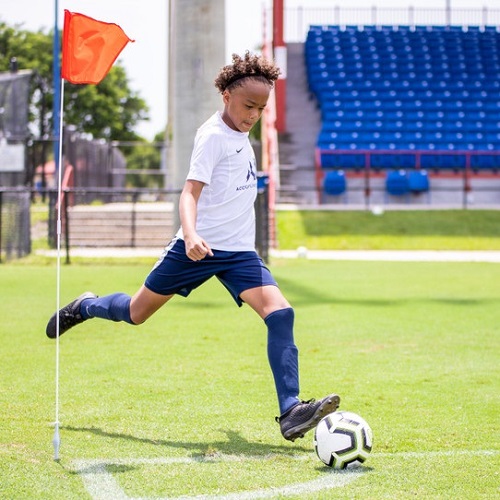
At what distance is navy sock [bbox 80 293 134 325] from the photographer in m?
5.84

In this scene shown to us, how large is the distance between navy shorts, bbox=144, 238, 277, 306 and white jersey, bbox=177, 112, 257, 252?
0.21ft

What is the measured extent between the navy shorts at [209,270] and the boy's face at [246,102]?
70cm

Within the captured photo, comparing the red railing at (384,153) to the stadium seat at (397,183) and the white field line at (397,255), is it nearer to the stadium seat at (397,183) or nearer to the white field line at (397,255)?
the stadium seat at (397,183)

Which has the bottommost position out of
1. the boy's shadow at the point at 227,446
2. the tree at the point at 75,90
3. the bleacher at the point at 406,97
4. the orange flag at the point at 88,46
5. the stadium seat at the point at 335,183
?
the boy's shadow at the point at 227,446

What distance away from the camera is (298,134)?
34.6 metres

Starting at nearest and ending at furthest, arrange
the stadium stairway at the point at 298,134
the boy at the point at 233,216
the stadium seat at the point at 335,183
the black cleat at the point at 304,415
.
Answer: the black cleat at the point at 304,415
the boy at the point at 233,216
the stadium seat at the point at 335,183
the stadium stairway at the point at 298,134

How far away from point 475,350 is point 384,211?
61.0 feet

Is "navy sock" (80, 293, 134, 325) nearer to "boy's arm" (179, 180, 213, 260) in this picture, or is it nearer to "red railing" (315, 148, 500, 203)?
"boy's arm" (179, 180, 213, 260)

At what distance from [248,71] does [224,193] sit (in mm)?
658

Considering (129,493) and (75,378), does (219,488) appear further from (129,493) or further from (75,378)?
(75,378)

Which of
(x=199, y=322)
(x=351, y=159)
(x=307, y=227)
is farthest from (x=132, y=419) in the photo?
(x=351, y=159)

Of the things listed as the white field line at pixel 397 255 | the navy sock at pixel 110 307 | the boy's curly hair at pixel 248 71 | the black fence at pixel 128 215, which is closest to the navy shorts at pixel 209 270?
the navy sock at pixel 110 307

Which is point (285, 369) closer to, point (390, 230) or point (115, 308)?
point (115, 308)

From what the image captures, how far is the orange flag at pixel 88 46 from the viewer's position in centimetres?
546
